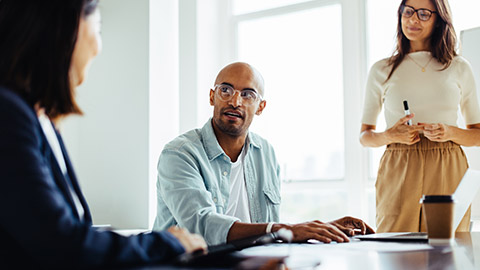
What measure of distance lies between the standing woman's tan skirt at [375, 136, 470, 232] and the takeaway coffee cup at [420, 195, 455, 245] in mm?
948

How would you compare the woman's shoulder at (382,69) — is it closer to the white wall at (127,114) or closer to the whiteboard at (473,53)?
the whiteboard at (473,53)

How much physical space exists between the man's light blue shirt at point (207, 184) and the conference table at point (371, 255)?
0.90 feet

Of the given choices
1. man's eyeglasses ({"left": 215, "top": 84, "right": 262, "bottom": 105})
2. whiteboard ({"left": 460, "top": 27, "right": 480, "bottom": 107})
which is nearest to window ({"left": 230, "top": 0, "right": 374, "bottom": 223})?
whiteboard ({"left": 460, "top": 27, "right": 480, "bottom": 107})

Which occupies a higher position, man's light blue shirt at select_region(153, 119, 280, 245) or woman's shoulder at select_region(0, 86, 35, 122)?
woman's shoulder at select_region(0, 86, 35, 122)

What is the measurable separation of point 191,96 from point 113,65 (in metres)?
0.59

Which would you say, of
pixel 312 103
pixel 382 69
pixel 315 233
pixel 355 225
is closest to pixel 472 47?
pixel 382 69

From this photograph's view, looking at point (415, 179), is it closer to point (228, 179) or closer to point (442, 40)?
point (442, 40)

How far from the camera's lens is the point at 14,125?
71cm

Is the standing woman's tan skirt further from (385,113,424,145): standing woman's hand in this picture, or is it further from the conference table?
the conference table

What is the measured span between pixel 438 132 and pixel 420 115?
173mm

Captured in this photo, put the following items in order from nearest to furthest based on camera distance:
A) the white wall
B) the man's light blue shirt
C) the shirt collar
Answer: the man's light blue shirt < the shirt collar < the white wall

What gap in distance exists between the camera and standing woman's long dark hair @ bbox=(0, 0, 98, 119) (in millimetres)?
794

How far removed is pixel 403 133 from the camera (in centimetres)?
219

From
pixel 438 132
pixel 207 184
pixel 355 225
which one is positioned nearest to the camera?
pixel 355 225
